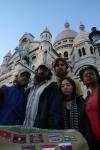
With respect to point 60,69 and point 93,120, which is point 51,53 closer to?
point 60,69

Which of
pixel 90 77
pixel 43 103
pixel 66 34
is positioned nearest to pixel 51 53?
pixel 66 34

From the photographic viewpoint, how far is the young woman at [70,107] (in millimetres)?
3753

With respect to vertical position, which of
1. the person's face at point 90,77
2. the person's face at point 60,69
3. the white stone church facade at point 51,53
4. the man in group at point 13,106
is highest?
the white stone church facade at point 51,53

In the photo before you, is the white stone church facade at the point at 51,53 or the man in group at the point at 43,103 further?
the white stone church facade at the point at 51,53

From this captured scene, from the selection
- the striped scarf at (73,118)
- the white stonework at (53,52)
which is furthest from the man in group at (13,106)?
the white stonework at (53,52)

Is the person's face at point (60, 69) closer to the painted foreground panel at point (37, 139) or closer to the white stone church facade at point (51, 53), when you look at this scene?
the painted foreground panel at point (37, 139)

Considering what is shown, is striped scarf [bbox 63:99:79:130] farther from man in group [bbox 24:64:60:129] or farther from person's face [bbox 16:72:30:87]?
person's face [bbox 16:72:30:87]

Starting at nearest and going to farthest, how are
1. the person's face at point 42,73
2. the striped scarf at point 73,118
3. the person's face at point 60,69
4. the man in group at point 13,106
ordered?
1. the striped scarf at point 73,118
2. the man in group at point 13,106
3. the person's face at point 42,73
4. the person's face at point 60,69

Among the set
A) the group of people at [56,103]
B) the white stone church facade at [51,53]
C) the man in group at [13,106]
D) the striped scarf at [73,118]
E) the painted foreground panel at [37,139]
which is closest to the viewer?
the painted foreground panel at [37,139]

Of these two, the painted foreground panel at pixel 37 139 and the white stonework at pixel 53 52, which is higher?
the white stonework at pixel 53 52

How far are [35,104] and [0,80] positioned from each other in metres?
31.2

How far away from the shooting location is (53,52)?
34719mm

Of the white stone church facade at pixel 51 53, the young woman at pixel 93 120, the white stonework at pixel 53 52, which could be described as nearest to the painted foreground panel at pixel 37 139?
the young woman at pixel 93 120

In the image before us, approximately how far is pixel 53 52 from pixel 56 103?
31.1 meters
